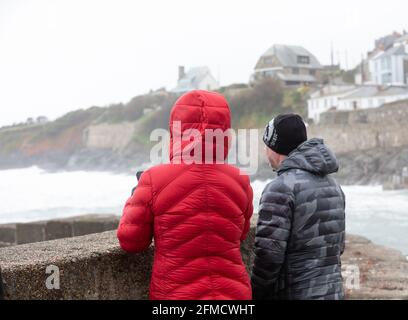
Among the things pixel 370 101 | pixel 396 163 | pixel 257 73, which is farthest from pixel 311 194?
pixel 257 73

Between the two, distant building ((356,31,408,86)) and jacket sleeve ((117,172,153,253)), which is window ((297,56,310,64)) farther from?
jacket sleeve ((117,172,153,253))

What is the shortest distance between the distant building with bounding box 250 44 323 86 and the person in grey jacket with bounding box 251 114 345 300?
74.1 m

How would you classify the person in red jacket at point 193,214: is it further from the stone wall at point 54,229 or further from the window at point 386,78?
the window at point 386,78

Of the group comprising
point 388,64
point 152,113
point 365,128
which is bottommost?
point 365,128

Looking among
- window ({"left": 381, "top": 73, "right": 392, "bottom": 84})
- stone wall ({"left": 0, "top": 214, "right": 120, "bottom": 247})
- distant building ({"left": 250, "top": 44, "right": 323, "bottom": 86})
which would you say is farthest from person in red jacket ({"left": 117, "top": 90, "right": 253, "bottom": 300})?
distant building ({"left": 250, "top": 44, "right": 323, "bottom": 86})

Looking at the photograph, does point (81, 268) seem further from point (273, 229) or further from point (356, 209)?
point (356, 209)

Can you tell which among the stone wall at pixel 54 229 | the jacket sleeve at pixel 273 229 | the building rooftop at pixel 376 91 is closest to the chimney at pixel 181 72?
the building rooftop at pixel 376 91

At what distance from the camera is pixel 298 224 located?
2.51 metres

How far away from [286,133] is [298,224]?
38cm

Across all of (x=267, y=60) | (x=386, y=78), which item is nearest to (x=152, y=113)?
(x=267, y=60)

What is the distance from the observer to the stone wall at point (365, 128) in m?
48.0

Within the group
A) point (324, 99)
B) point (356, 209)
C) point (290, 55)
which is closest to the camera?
point (356, 209)

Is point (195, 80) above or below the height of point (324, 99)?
above
